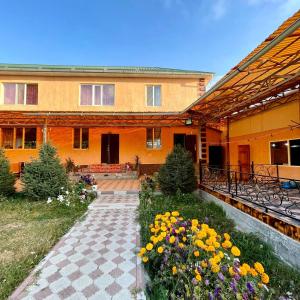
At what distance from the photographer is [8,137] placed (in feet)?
43.1

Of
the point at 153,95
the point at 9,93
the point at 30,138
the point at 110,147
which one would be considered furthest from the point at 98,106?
the point at 9,93

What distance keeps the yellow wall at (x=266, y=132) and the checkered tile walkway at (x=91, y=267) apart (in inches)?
291

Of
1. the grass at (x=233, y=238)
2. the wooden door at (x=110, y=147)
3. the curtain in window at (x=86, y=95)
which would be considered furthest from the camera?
the wooden door at (x=110, y=147)

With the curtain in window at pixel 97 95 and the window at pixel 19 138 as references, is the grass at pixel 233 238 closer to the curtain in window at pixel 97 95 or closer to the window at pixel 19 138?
the curtain in window at pixel 97 95

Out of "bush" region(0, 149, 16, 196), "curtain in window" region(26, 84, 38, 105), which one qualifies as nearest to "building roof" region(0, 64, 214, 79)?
"curtain in window" region(26, 84, 38, 105)

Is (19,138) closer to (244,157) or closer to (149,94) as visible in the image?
(149,94)

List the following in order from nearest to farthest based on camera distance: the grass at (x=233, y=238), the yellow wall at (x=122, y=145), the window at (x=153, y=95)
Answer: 1. the grass at (x=233, y=238)
2. the window at (x=153, y=95)
3. the yellow wall at (x=122, y=145)

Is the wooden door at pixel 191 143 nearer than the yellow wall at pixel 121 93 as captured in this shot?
No

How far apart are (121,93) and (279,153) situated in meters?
9.67

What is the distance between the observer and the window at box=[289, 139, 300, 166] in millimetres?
7788

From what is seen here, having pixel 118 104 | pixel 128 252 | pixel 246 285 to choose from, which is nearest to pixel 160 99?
pixel 118 104

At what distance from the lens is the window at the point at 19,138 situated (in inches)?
515

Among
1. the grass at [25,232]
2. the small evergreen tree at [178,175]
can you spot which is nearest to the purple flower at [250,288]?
the grass at [25,232]

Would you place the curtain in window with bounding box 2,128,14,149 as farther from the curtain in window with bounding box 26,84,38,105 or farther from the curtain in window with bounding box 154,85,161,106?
the curtain in window with bounding box 154,85,161,106
